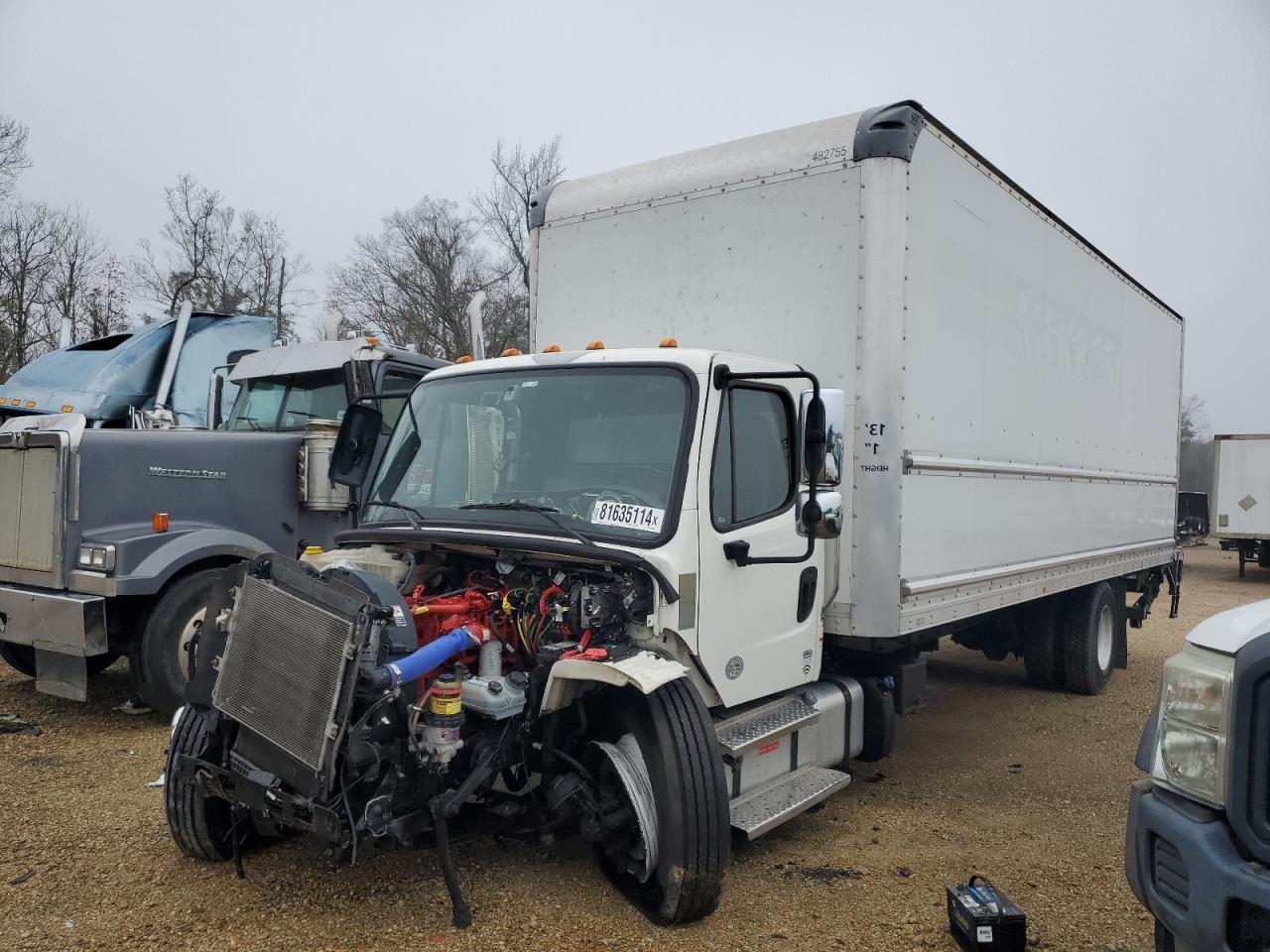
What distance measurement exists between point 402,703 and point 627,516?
116 centimetres

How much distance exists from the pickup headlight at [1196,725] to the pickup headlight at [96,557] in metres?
5.91

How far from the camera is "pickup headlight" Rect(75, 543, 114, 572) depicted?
5.95m

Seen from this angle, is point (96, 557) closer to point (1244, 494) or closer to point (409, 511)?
point (409, 511)

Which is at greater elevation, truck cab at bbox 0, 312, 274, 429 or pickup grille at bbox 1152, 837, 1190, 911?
truck cab at bbox 0, 312, 274, 429

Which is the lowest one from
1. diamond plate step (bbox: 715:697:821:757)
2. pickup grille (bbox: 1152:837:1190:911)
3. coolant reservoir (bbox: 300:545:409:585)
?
diamond plate step (bbox: 715:697:821:757)

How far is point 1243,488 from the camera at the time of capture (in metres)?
22.4

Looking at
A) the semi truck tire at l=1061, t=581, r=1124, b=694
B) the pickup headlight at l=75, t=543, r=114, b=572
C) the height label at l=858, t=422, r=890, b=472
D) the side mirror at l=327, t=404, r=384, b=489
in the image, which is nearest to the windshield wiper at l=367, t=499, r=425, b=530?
the side mirror at l=327, t=404, r=384, b=489

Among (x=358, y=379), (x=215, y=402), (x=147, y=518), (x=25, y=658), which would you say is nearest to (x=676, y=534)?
(x=358, y=379)

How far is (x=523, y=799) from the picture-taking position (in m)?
3.69

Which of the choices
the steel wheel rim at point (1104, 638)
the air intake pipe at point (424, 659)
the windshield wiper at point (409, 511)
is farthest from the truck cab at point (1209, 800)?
the steel wheel rim at point (1104, 638)

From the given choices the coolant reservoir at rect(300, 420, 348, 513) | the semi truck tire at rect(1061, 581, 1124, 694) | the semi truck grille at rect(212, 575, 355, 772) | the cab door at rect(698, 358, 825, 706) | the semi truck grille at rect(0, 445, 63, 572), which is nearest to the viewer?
the semi truck grille at rect(212, 575, 355, 772)

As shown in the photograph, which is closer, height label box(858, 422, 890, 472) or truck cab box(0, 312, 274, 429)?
height label box(858, 422, 890, 472)

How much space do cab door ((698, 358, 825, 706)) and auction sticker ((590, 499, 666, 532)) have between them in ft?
0.70

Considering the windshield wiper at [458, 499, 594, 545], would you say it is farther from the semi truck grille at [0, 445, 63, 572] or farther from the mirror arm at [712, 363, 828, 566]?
the semi truck grille at [0, 445, 63, 572]
